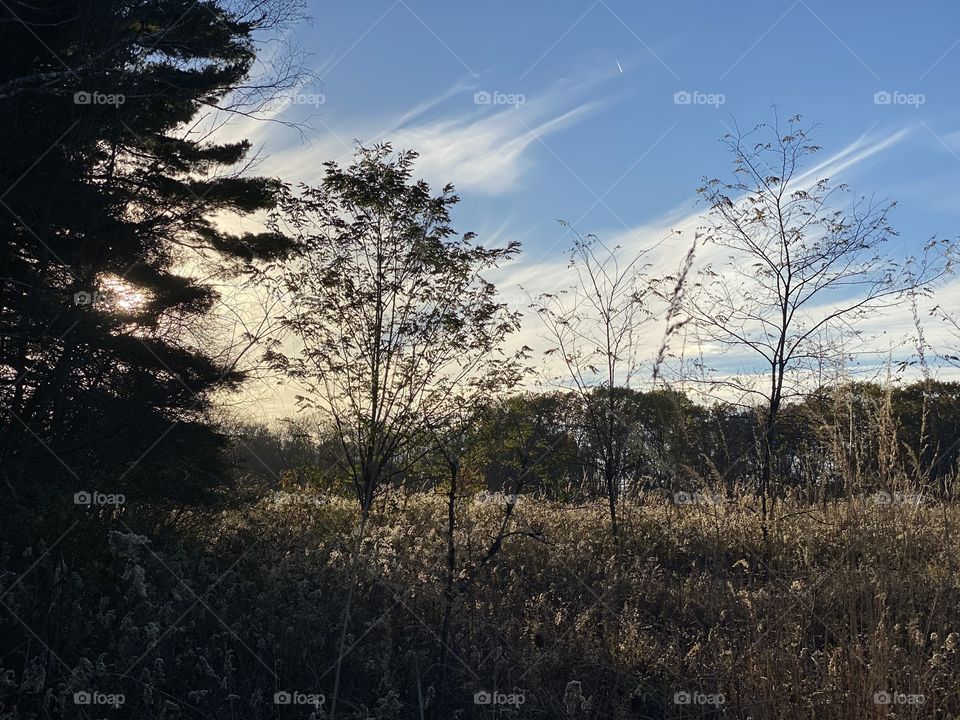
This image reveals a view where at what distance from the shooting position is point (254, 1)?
9258 millimetres

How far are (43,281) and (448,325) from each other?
5476mm

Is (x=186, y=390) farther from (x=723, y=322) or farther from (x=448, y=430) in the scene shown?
(x=723, y=322)

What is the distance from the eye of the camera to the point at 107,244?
10477 millimetres

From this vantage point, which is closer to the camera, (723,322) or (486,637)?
(486,637)

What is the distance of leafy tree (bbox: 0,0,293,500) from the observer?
27.9 feet

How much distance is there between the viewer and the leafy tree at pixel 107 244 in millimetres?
8508

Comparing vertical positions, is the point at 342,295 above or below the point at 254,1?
below

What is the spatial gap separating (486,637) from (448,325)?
4.66 meters

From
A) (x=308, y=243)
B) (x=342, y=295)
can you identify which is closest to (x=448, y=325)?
(x=342, y=295)

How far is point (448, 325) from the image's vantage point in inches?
362

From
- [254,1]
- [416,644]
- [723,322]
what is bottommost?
[416,644]

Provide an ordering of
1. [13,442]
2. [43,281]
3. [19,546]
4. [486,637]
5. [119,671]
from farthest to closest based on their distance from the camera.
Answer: [43,281]
[13,442]
[19,546]
[486,637]
[119,671]

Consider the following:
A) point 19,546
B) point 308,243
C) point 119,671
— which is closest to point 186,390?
point 308,243

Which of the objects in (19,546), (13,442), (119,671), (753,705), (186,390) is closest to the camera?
(753,705)
